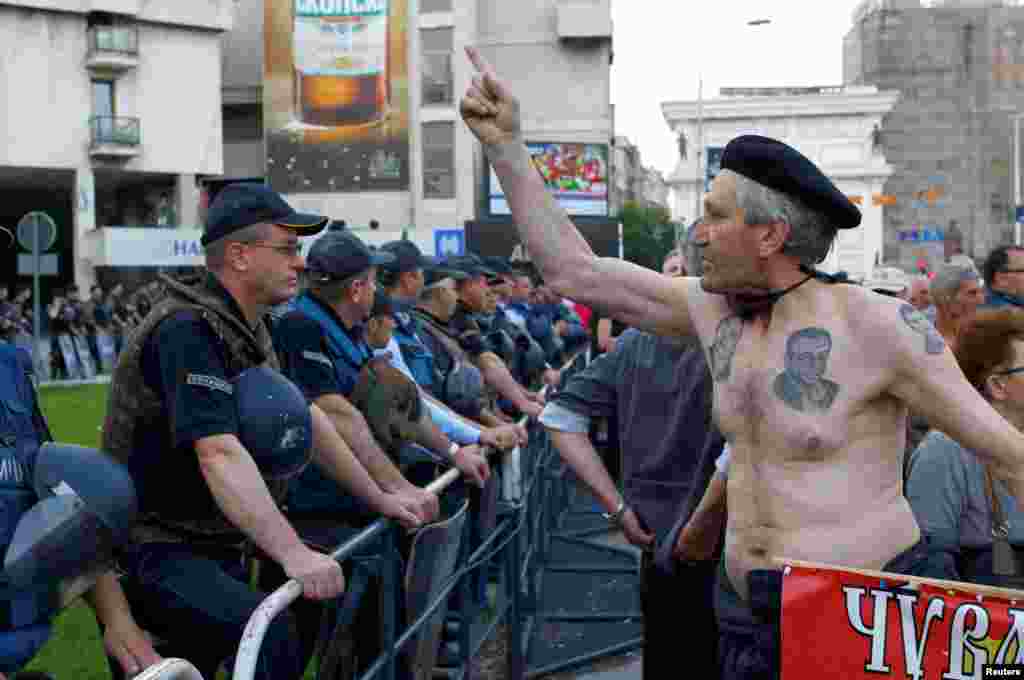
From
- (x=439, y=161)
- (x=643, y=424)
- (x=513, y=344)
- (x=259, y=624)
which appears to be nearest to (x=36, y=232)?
(x=513, y=344)

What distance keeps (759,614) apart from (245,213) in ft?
6.57

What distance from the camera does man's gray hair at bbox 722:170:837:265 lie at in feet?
10.6

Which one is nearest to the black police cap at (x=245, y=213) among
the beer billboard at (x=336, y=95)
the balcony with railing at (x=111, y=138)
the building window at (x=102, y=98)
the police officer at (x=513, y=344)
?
the police officer at (x=513, y=344)

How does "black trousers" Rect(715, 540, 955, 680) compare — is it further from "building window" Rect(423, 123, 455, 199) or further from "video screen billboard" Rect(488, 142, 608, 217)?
"building window" Rect(423, 123, 455, 199)

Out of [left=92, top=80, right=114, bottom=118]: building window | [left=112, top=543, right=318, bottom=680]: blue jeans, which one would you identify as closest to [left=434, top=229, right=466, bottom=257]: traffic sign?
[left=92, top=80, right=114, bottom=118]: building window

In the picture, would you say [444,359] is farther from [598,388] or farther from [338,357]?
[598,388]

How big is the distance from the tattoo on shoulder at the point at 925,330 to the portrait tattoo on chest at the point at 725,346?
0.38m

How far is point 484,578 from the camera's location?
6.23 m

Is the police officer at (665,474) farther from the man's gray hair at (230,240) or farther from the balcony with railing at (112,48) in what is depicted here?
the balcony with railing at (112,48)

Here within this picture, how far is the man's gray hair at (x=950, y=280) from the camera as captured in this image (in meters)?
7.95

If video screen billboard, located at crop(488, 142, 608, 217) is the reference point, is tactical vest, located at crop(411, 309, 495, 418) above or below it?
below

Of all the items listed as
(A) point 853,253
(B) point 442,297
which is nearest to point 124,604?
(B) point 442,297

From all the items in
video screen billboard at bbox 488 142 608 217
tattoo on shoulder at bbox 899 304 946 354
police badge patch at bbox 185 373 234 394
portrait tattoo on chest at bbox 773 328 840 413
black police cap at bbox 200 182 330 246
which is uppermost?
video screen billboard at bbox 488 142 608 217

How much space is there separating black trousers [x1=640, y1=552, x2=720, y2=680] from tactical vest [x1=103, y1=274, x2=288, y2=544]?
149 cm
